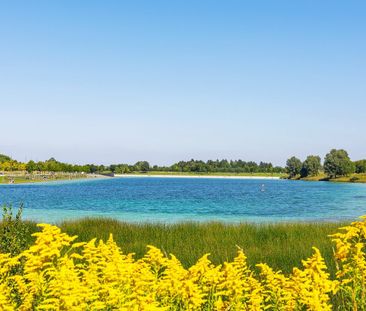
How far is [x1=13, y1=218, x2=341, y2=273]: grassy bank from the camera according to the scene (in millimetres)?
16766

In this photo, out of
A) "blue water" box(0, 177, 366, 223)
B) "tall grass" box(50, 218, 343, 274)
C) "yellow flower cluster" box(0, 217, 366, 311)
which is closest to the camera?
"yellow flower cluster" box(0, 217, 366, 311)

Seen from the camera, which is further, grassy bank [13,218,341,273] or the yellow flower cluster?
grassy bank [13,218,341,273]

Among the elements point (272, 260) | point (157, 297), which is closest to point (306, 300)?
point (157, 297)

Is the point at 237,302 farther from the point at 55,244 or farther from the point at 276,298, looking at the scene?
the point at 55,244

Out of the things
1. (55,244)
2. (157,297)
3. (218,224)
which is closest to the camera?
(55,244)

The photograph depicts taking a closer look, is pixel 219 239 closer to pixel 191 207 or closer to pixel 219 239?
pixel 219 239

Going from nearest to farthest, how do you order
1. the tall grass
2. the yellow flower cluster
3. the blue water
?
the yellow flower cluster → the tall grass → the blue water

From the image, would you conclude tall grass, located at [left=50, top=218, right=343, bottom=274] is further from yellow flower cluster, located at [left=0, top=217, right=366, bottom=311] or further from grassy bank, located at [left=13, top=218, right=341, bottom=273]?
yellow flower cluster, located at [left=0, top=217, right=366, bottom=311]

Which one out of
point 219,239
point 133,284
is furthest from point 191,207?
point 133,284

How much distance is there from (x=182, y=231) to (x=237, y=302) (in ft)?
61.5

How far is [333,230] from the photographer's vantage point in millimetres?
24766

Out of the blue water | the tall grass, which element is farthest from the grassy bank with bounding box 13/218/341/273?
the blue water

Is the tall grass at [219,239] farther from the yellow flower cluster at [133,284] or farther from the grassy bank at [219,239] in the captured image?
the yellow flower cluster at [133,284]

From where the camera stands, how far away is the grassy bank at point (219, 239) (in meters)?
16.8
